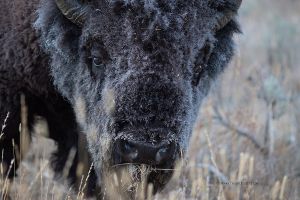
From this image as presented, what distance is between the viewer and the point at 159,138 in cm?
417

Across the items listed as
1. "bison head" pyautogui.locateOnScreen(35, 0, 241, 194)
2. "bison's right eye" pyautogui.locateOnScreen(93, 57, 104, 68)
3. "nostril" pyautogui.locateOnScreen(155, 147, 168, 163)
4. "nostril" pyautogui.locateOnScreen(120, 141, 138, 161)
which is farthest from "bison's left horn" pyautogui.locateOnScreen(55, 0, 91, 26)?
"nostril" pyautogui.locateOnScreen(155, 147, 168, 163)

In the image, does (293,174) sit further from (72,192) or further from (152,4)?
(152,4)

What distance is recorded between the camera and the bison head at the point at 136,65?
424 centimetres

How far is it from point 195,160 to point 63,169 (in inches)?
74.1

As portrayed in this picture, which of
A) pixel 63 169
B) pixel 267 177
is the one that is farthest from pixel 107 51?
pixel 267 177

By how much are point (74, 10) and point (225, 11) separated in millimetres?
1156

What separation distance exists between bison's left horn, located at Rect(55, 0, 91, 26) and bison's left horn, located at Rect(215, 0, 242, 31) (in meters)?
1.00

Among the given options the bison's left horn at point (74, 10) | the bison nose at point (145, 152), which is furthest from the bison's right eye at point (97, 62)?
the bison nose at point (145, 152)

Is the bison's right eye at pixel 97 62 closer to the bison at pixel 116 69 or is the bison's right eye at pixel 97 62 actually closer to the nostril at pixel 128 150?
the bison at pixel 116 69

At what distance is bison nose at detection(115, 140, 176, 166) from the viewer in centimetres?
410

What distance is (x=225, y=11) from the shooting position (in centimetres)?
499

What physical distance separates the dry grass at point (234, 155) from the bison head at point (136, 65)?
0.23 m

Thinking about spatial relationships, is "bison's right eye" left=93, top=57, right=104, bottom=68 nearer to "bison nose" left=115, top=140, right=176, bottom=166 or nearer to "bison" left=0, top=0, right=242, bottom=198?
"bison" left=0, top=0, right=242, bottom=198

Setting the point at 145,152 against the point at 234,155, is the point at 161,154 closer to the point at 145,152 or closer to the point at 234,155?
the point at 145,152
